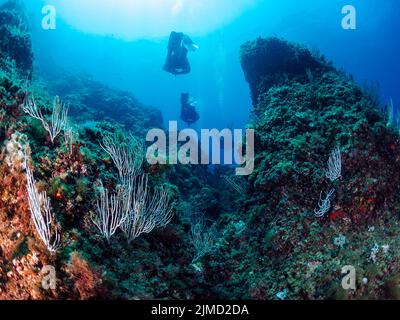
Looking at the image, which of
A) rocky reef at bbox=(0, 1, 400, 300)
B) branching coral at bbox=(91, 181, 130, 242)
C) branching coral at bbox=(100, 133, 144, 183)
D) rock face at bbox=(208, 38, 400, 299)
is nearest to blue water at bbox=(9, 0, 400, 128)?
branching coral at bbox=(100, 133, 144, 183)

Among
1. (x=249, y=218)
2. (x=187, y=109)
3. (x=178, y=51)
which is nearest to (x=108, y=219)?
(x=249, y=218)

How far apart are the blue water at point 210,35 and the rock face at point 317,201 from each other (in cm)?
4023

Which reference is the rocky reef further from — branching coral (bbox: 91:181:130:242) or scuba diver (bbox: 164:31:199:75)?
scuba diver (bbox: 164:31:199:75)

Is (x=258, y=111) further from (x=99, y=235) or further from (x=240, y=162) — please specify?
(x=99, y=235)

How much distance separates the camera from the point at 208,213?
942 cm

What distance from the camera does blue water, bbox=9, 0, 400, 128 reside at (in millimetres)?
61844

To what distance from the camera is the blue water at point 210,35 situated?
61.8 m

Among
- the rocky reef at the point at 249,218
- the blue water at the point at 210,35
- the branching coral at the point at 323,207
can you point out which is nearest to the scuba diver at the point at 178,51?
the rocky reef at the point at 249,218

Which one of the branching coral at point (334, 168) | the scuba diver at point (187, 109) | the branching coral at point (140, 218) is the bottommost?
the branching coral at point (140, 218)

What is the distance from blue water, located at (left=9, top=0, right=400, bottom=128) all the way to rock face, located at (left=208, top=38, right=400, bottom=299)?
40227 millimetres

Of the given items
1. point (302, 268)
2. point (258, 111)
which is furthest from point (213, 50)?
point (302, 268)

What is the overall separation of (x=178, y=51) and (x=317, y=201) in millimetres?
13308

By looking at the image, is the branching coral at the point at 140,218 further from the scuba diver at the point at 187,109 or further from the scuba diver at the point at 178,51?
the scuba diver at the point at 178,51
